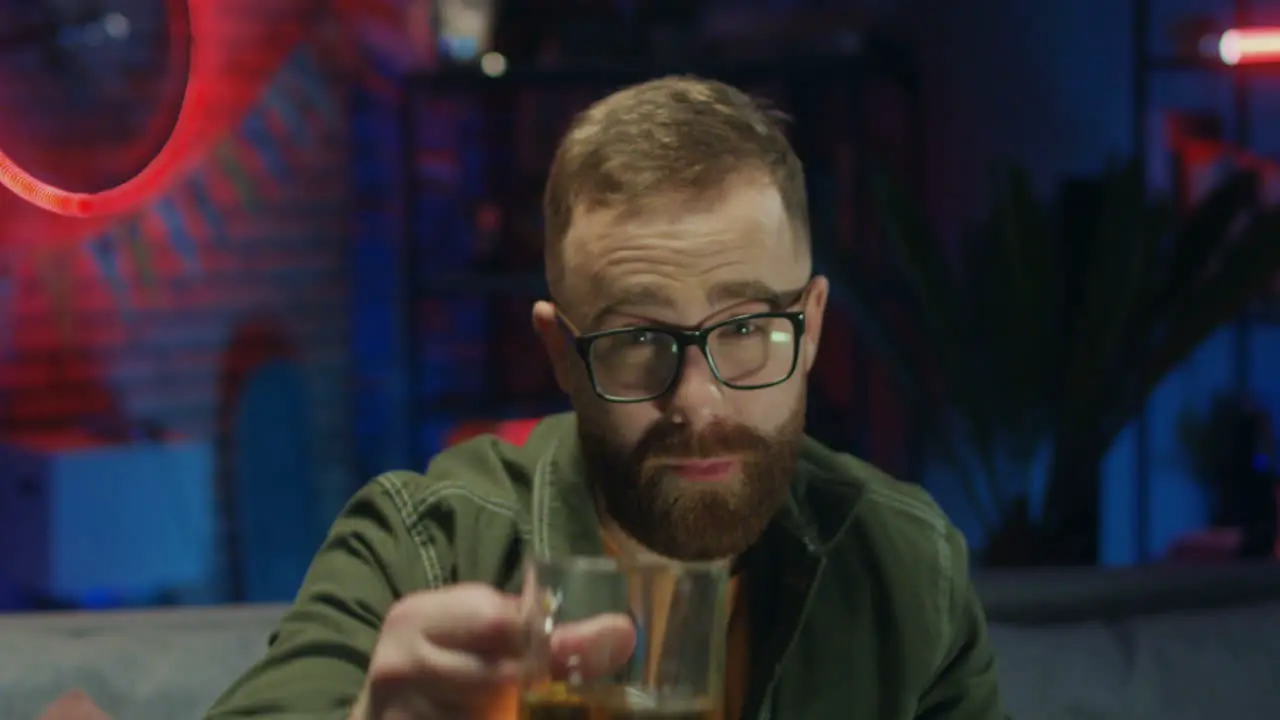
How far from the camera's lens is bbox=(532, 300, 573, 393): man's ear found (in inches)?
51.6

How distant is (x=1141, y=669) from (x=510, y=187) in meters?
2.60

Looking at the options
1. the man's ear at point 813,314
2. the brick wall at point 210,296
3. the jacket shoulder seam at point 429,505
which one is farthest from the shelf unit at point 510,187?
the jacket shoulder seam at point 429,505

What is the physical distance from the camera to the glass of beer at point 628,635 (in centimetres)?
71

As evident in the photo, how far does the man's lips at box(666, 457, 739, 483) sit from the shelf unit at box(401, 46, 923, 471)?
2618mm

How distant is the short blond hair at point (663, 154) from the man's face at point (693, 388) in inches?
0.7

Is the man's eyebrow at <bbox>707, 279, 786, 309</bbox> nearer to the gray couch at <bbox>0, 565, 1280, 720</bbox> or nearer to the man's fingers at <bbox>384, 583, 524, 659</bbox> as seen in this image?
the man's fingers at <bbox>384, 583, 524, 659</bbox>

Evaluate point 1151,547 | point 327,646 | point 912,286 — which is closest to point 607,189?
point 327,646

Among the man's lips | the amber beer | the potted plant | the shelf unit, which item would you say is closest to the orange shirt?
the man's lips

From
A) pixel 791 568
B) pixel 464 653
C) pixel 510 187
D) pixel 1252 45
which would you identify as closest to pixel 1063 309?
pixel 1252 45

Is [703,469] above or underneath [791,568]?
above

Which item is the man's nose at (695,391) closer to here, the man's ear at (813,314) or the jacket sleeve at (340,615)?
the man's ear at (813,314)

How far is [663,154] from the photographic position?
1229 millimetres

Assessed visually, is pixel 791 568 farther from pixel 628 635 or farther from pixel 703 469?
pixel 628 635

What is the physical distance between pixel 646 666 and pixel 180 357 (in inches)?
132
